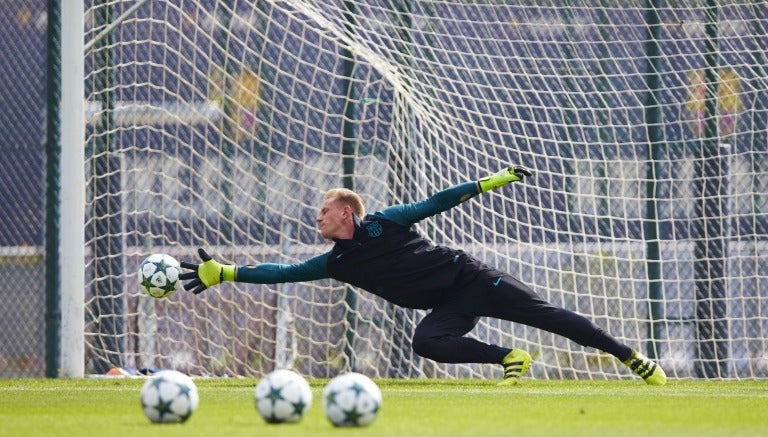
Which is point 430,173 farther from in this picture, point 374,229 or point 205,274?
point 205,274

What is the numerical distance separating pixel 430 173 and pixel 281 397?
6743mm

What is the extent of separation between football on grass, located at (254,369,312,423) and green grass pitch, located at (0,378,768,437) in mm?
63

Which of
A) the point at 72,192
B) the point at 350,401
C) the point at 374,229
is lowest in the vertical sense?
the point at 350,401

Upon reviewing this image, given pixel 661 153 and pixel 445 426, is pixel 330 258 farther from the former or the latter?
pixel 661 153

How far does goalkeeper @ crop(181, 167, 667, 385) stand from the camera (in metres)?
9.81

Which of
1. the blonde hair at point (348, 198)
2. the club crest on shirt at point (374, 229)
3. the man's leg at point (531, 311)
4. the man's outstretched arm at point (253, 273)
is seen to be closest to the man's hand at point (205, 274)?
the man's outstretched arm at point (253, 273)

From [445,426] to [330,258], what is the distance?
11.0 ft

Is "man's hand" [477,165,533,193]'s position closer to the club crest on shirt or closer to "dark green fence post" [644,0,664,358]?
the club crest on shirt

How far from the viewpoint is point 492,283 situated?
10.1 meters

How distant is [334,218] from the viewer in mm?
9789

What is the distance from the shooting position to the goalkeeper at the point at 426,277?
386 inches

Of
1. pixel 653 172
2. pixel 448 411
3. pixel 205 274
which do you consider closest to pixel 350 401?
pixel 448 411

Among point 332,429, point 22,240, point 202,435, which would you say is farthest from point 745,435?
point 22,240

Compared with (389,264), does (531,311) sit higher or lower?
lower
